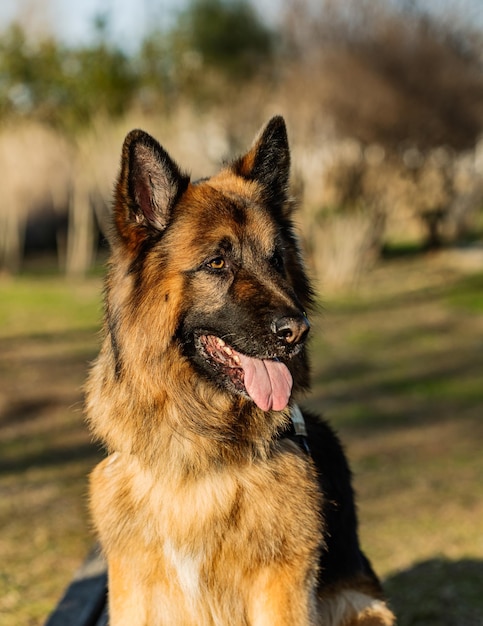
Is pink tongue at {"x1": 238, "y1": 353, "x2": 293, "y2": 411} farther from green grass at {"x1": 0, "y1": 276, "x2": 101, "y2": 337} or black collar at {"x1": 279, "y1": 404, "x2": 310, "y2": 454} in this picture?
green grass at {"x1": 0, "y1": 276, "x2": 101, "y2": 337}

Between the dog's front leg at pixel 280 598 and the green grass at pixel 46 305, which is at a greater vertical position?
the dog's front leg at pixel 280 598

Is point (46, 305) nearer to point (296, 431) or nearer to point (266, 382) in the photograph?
point (296, 431)

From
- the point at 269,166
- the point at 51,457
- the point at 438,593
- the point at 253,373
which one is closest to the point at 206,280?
the point at 253,373

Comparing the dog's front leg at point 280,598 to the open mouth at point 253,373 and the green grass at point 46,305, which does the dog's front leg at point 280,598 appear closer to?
the open mouth at point 253,373

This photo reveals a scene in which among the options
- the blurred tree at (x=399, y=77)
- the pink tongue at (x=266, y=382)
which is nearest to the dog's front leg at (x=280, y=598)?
the pink tongue at (x=266, y=382)

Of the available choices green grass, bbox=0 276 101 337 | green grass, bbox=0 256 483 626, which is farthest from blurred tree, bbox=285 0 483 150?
green grass, bbox=0 276 101 337

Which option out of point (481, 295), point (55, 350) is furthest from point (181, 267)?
point (481, 295)

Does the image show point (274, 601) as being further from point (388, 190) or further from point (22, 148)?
point (22, 148)

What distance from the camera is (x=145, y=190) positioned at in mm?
3020

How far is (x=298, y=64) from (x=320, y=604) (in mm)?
20752

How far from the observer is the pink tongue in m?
2.90

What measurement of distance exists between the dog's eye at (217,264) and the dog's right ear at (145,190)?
245 mm

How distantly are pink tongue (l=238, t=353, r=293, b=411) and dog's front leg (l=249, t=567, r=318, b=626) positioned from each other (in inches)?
24.2

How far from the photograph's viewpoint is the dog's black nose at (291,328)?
2768 mm
